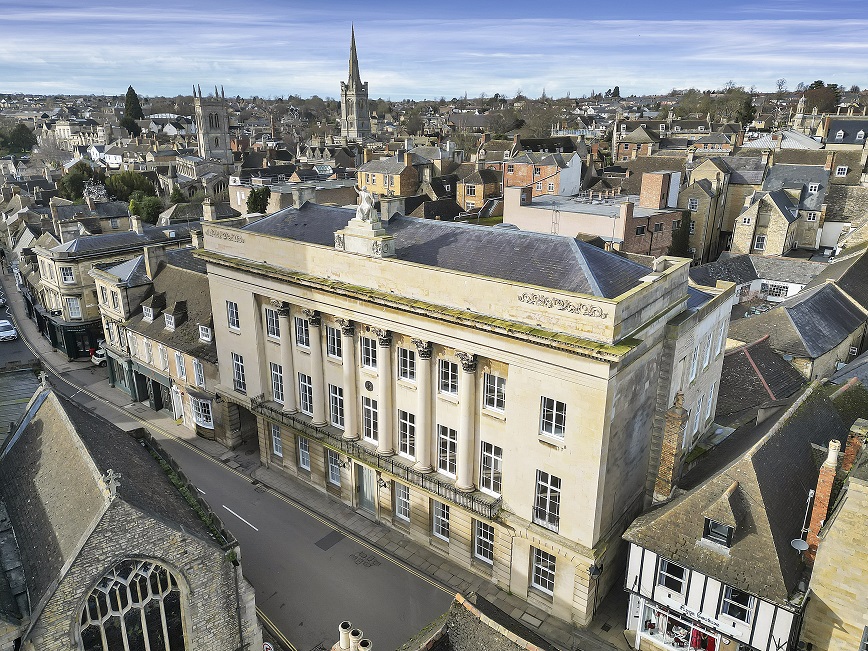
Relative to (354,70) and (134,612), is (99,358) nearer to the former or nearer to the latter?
(134,612)

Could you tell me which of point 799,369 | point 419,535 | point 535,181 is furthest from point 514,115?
point 419,535

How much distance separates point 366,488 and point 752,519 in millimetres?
17382

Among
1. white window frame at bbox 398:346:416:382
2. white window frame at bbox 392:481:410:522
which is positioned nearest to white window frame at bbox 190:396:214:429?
white window frame at bbox 392:481:410:522

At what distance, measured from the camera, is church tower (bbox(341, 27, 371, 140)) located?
168750mm

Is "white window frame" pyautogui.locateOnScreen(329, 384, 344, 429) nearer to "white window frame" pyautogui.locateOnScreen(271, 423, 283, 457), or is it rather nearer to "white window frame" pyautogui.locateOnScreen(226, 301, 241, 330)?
"white window frame" pyautogui.locateOnScreen(271, 423, 283, 457)

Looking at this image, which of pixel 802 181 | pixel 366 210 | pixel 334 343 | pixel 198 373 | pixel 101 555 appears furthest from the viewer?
pixel 802 181

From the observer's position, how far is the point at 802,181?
64.6 metres

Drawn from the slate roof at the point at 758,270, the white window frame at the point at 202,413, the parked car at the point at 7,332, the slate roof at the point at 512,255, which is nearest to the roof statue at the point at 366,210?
the slate roof at the point at 512,255

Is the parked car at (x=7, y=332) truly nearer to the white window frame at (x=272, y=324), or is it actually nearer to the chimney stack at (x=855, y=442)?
the white window frame at (x=272, y=324)

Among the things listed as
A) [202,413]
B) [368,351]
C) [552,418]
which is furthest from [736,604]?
[202,413]

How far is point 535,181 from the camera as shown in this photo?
7319 centimetres

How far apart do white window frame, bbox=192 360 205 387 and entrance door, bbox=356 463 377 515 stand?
13.3 metres

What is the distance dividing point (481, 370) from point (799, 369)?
2230 cm

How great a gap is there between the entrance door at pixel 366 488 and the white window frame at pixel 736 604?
1574cm
